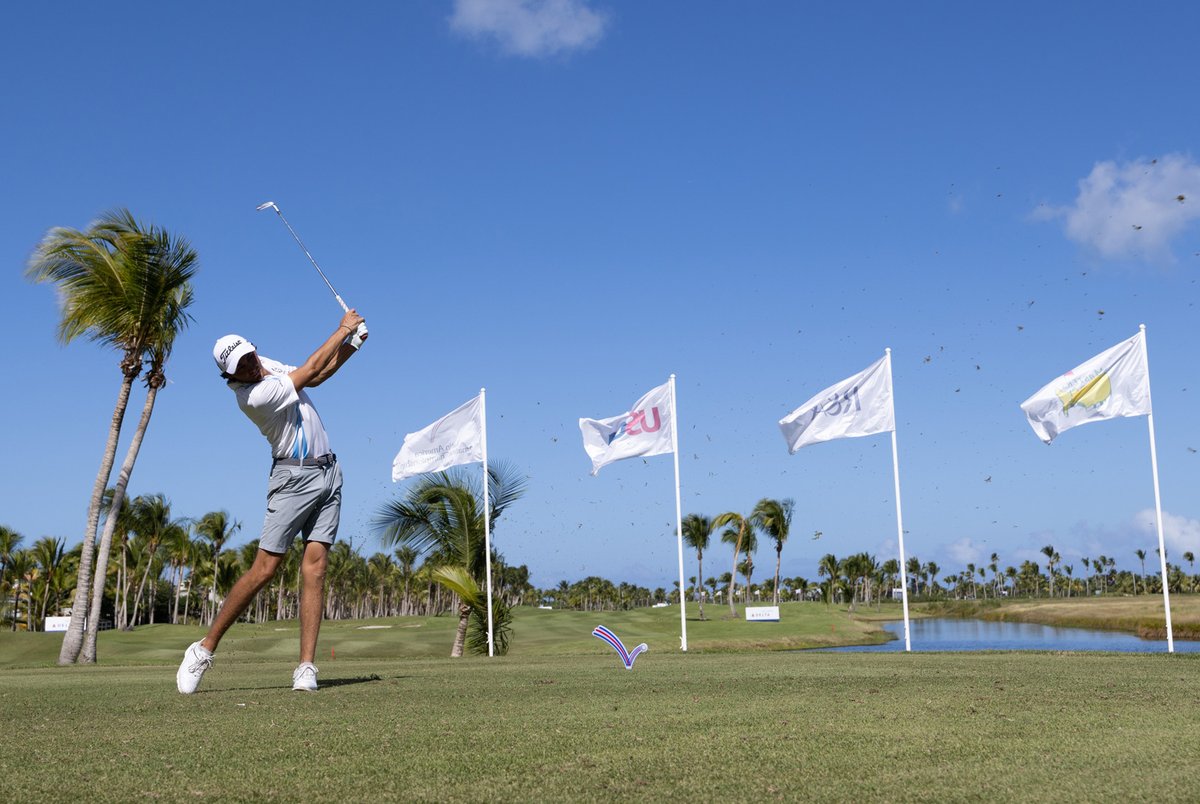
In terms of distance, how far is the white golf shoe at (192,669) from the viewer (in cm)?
648

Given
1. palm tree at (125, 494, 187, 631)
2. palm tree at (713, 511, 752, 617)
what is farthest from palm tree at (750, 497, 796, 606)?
palm tree at (125, 494, 187, 631)

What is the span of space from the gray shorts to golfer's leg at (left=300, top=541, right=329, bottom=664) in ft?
0.30

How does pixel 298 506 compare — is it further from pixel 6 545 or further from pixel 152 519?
pixel 6 545

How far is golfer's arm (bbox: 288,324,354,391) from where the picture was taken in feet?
22.7

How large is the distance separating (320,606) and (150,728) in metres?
2.71

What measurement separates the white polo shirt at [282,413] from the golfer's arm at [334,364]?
A: 0.40ft

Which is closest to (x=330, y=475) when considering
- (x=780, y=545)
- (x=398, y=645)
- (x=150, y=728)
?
(x=150, y=728)

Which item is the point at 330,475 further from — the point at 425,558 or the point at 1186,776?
the point at 425,558

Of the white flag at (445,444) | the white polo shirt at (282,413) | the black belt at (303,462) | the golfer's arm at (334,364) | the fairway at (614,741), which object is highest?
the white flag at (445,444)

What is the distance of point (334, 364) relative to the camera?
7062 mm

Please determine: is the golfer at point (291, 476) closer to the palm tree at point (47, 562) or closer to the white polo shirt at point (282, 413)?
the white polo shirt at point (282, 413)

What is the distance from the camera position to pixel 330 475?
7.10 m

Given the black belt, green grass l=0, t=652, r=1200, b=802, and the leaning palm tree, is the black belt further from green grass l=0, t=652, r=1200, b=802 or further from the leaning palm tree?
the leaning palm tree

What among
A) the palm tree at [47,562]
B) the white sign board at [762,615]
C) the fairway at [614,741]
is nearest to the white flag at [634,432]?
the fairway at [614,741]
